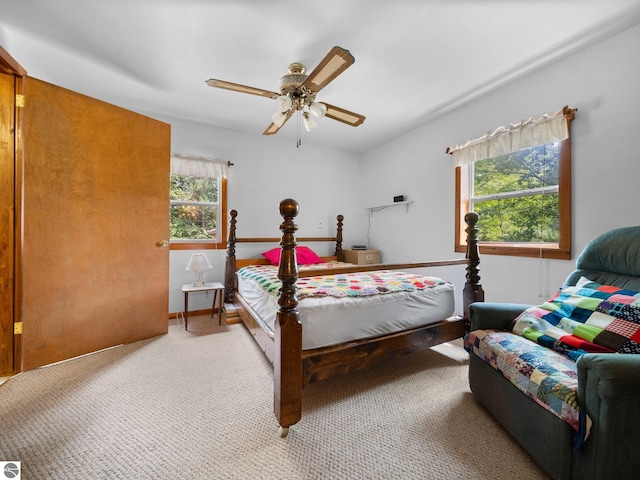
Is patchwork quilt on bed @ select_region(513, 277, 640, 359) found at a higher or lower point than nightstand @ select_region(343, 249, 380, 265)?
lower

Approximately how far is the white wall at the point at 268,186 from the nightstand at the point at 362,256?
0.40 m

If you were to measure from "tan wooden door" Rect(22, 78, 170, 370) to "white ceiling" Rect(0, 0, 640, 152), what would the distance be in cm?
41

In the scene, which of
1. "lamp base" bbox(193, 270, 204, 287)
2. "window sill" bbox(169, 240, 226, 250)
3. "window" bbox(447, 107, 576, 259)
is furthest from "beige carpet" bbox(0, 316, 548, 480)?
"window sill" bbox(169, 240, 226, 250)

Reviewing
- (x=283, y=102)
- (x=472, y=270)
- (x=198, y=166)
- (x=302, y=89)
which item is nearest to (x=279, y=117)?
(x=283, y=102)

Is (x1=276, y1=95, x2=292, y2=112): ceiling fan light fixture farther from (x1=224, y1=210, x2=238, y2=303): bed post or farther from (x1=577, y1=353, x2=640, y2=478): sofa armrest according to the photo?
(x1=577, y1=353, x2=640, y2=478): sofa armrest

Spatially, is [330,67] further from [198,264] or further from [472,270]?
[198,264]

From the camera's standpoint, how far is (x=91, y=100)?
7.54 feet

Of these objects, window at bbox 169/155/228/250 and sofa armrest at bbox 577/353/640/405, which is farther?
window at bbox 169/155/228/250

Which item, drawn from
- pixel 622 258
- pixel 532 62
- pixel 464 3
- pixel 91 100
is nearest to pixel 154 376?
pixel 91 100

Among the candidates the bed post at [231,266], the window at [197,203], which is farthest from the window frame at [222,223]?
the bed post at [231,266]

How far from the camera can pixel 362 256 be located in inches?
161

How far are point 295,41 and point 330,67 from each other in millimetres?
576

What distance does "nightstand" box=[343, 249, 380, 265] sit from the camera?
407 cm

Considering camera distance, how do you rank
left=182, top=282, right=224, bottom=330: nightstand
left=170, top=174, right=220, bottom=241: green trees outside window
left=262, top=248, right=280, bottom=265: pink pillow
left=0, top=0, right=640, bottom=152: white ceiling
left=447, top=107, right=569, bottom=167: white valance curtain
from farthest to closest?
left=262, top=248, right=280, bottom=265: pink pillow
left=170, top=174, right=220, bottom=241: green trees outside window
left=182, top=282, right=224, bottom=330: nightstand
left=447, top=107, right=569, bottom=167: white valance curtain
left=0, top=0, right=640, bottom=152: white ceiling
